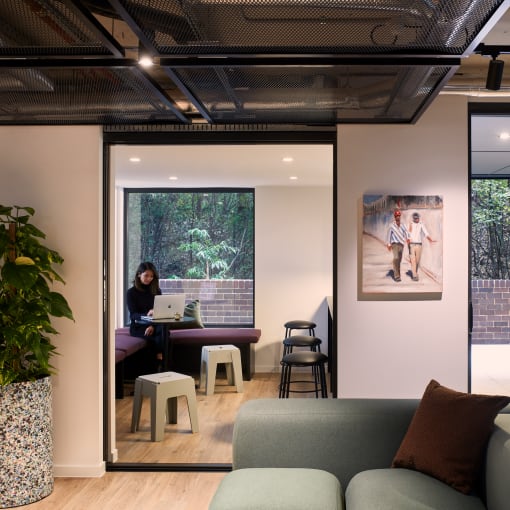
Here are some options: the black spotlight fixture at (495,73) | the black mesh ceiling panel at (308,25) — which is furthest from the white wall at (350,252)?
the black mesh ceiling panel at (308,25)

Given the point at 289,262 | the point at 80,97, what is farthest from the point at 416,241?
the point at 289,262

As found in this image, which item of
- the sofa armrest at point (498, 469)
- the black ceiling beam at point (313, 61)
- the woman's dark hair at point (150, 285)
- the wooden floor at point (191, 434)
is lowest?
the wooden floor at point (191, 434)

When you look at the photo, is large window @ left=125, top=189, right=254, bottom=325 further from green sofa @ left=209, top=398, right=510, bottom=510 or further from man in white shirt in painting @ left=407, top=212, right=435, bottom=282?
green sofa @ left=209, top=398, right=510, bottom=510

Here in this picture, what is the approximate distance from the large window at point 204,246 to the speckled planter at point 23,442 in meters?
4.56

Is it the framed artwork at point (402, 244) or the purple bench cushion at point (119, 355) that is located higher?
the framed artwork at point (402, 244)

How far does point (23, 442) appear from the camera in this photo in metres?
3.58

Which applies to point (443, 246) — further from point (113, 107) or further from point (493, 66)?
point (113, 107)

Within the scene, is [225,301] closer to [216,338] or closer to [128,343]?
[216,338]

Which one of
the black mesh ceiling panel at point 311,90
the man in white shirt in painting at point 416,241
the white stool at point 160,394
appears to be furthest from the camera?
the white stool at point 160,394

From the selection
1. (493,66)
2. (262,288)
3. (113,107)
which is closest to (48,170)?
(113,107)

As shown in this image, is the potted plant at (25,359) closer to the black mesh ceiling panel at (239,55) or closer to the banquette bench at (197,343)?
the black mesh ceiling panel at (239,55)

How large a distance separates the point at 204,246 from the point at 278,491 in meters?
5.93

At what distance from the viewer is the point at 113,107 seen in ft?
11.1

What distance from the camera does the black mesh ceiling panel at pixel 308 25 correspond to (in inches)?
72.1
